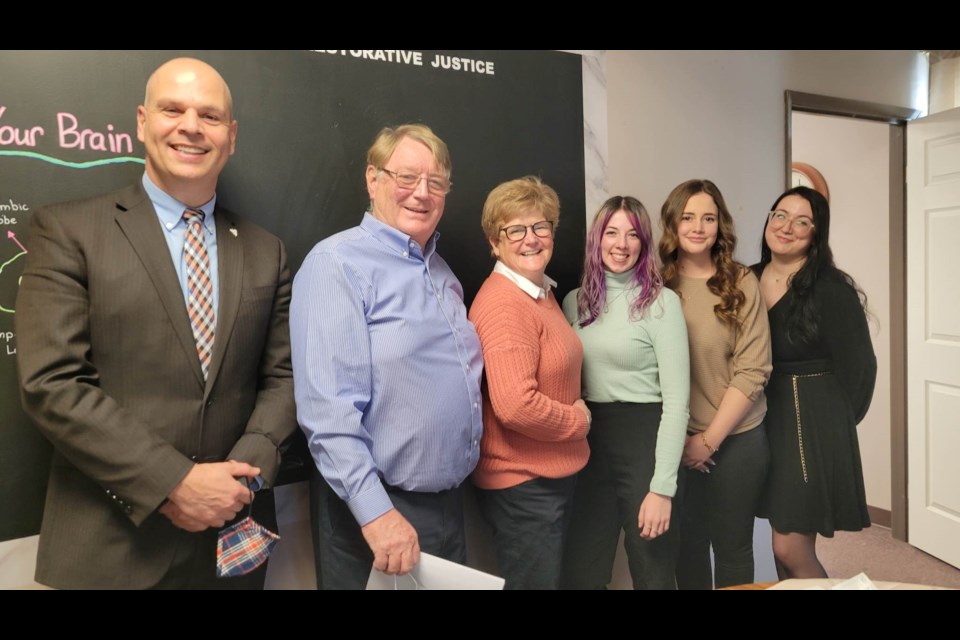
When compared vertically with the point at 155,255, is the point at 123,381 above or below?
below

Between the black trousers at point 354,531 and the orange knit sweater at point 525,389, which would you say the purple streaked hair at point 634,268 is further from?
the black trousers at point 354,531

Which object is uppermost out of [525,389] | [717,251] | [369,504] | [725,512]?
[717,251]

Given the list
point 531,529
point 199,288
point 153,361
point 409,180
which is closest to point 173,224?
point 199,288

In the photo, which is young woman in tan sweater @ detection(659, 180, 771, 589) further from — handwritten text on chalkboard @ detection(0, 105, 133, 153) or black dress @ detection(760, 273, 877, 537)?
handwritten text on chalkboard @ detection(0, 105, 133, 153)

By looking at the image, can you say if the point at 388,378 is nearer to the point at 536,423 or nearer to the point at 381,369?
the point at 381,369

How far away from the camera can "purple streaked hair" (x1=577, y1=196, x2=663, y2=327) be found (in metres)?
1.87

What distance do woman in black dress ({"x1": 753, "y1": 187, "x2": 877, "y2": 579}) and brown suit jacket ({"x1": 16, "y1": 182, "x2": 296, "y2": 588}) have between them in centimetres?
150

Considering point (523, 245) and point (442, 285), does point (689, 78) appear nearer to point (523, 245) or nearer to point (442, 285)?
point (523, 245)

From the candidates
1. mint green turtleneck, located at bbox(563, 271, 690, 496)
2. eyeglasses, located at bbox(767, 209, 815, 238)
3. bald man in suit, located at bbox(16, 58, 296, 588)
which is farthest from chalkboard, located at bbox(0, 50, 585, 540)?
eyeglasses, located at bbox(767, 209, 815, 238)

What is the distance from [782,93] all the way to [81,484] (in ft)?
7.33

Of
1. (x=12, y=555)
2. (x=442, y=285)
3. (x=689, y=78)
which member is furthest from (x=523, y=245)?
(x=12, y=555)

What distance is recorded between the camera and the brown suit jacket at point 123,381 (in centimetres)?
125

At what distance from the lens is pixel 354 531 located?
1562 mm

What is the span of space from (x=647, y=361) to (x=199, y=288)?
1.21 meters
